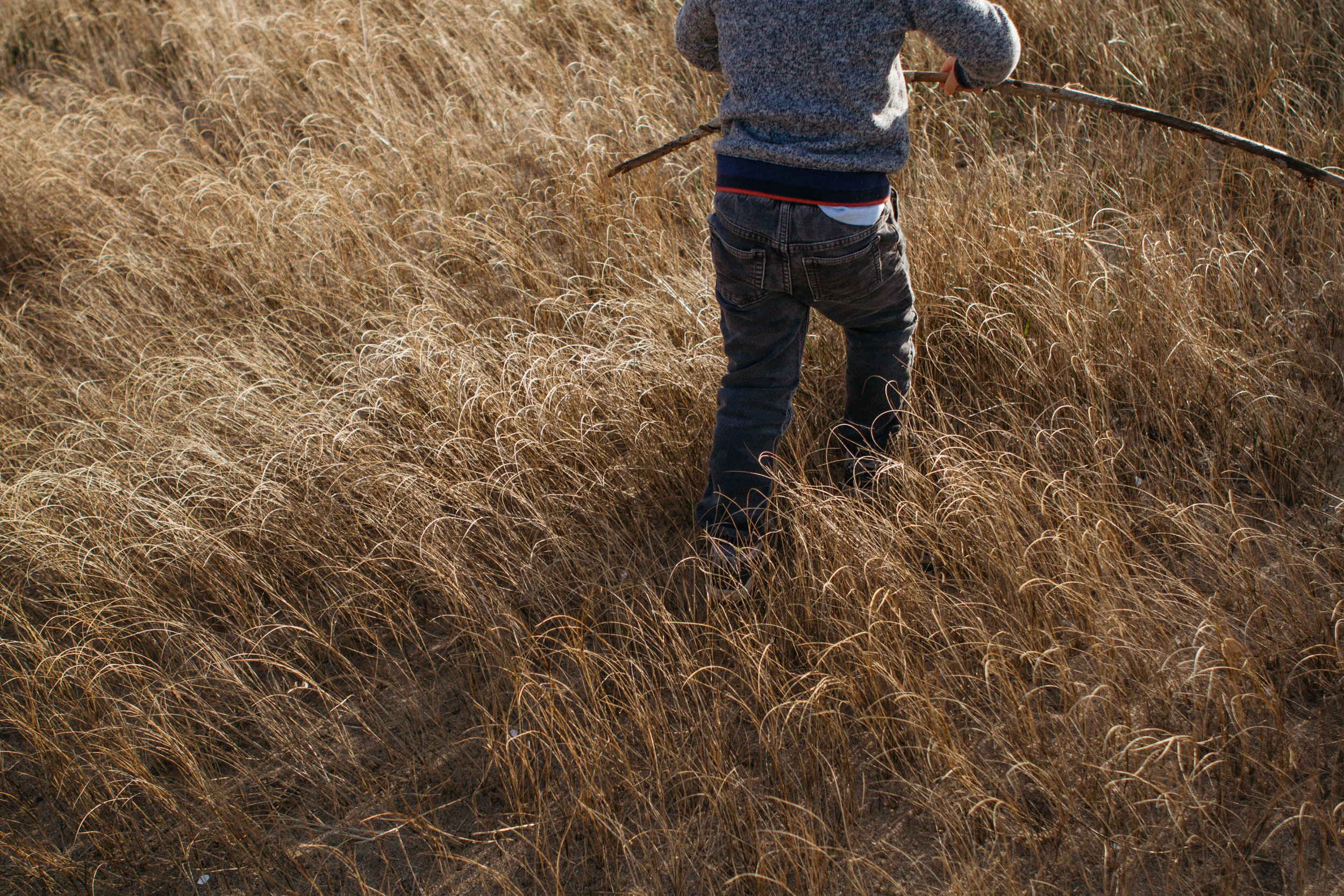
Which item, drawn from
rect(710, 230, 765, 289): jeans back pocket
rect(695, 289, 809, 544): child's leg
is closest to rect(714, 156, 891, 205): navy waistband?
rect(710, 230, 765, 289): jeans back pocket

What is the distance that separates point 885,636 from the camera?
6.19 feet

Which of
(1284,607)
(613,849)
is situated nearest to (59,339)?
(613,849)

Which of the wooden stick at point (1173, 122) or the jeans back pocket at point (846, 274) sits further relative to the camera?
the wooden stick at point (1173, 122)

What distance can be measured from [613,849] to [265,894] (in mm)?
723

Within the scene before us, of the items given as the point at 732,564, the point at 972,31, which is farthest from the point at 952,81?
the point at 732,564

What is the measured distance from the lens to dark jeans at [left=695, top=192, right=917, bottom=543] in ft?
6.15

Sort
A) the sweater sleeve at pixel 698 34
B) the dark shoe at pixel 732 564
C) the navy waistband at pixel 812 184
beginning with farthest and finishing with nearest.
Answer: the dark shoe at pixel 732 564 → the sweater sleeve at pixel 698 34 → the navy waistband at pixel 812 184

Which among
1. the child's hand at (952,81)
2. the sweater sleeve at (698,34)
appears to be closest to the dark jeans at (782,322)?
the child's hand at (952,81)

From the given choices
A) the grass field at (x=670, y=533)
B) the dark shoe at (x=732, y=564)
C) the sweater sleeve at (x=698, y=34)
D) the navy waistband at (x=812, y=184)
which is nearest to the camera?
the grass field at (x=670, y=533)

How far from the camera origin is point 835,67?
175 cm

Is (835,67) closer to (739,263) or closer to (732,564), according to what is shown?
(739,263)

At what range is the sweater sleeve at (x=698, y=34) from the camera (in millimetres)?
1968

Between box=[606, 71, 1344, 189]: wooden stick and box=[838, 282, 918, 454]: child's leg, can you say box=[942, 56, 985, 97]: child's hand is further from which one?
box=[838, 282, 918, 454]: child's leg

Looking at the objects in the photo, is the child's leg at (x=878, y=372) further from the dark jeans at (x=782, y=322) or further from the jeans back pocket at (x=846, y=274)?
the jeans back pocket at (x=846, y=274)
